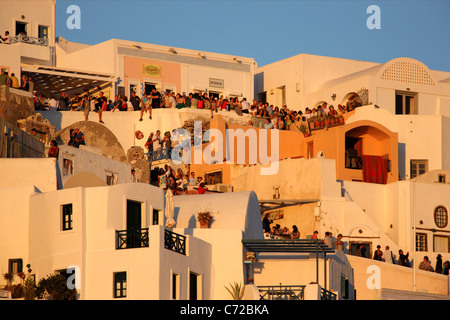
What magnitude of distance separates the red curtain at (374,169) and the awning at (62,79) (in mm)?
14685

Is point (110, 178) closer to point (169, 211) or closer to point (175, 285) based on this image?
point (169, 211)

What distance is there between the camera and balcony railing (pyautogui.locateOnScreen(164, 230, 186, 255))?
3469 cm

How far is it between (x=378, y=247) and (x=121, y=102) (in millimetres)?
16628

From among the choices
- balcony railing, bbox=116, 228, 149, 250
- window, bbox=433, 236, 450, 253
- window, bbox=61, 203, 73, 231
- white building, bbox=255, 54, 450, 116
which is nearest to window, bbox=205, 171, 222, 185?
window, bbox=433, 236, 450, 253

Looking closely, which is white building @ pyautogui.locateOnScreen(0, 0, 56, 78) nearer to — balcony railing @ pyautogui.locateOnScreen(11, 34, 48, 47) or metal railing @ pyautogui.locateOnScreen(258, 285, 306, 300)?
balcony railing @ pyautogui.locateOnScreen(11, 34, 48, 47)

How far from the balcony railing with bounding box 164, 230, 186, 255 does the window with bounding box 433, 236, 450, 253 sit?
1847cm

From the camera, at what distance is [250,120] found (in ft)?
193

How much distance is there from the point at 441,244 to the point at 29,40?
2496cm

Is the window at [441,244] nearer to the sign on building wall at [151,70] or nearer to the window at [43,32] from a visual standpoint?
the sign on building wall at [151,70]

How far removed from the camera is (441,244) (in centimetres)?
5156
